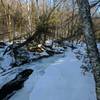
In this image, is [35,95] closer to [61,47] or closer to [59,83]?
[59,83]

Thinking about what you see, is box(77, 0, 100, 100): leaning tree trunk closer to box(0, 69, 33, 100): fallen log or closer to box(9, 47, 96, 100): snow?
box(9, 47, 96, 100): snow

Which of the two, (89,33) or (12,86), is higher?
A: (89,33)

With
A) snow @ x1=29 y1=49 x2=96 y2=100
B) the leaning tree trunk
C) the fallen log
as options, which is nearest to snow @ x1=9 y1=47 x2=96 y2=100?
snow @ x1=29 y1=49 x2=96 y2=100

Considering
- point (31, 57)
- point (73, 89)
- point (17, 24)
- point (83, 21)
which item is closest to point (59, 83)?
point (73, 89)

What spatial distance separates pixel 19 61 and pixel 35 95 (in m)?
7.06

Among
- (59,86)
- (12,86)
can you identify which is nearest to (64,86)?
(59,86)

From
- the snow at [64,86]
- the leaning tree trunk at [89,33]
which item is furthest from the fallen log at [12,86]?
the leaning tree trunk at [89,33]

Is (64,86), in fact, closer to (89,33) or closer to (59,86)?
(59,86)

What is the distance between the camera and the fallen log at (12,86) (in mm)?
10109

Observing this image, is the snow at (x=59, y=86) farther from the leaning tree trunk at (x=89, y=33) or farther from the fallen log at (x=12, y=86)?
the leaning tree trunk at (x=89, y=33)

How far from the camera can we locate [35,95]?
9570 millimetres

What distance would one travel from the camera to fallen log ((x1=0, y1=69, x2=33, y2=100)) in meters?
10.1

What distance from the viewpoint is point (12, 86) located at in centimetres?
1090

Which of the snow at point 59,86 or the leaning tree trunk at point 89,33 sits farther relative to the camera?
the snow at point 59,86
